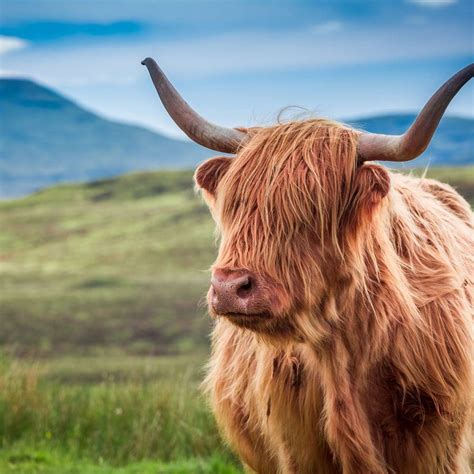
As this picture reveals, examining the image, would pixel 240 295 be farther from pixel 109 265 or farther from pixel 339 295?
pixel 109 265

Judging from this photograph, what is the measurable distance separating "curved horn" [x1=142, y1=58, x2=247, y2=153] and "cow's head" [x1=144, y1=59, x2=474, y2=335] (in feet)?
0.51

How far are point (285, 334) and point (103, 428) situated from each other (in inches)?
186

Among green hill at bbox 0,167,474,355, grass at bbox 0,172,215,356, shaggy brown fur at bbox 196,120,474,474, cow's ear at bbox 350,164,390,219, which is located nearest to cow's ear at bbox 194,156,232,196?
shaggy brown fur at bbox 196,120,474,474

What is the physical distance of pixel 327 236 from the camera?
372 centimetres

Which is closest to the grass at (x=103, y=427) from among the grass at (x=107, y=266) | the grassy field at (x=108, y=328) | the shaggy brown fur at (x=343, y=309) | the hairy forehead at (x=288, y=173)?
the grassy field at (x=108, y=328)

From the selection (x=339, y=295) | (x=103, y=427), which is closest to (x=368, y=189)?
(x=339, y=295)

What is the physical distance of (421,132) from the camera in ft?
11.4

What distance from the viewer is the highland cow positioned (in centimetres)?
362

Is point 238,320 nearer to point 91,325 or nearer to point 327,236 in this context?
point 327,236

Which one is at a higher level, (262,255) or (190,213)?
(262,255)

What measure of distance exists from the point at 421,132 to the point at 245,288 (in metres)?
0.89

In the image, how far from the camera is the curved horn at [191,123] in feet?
13.4

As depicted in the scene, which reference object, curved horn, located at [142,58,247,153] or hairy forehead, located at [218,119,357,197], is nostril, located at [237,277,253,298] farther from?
curved horn, located at [142,58,247,153]

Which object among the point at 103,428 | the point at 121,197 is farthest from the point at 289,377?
the point at 121,197
